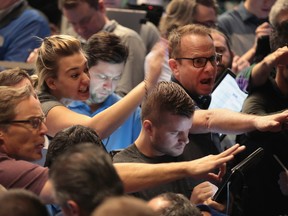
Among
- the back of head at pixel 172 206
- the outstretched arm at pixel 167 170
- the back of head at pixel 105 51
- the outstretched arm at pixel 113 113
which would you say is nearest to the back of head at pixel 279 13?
the back of head at pixel 105 51

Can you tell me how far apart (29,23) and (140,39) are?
0.78 meters

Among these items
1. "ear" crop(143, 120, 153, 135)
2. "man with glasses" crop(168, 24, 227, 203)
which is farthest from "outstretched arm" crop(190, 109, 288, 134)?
"ear" crop(143, 120, 153, 135)

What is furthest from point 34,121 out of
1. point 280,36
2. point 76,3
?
point 76,3

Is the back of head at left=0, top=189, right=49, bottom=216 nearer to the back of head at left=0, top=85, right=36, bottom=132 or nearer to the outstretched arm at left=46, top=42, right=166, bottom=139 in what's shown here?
the back of head at left=0, top=85, right=36, bottom=132

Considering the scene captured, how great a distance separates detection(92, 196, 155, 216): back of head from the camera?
8.30 ft

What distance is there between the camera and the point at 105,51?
205 inches

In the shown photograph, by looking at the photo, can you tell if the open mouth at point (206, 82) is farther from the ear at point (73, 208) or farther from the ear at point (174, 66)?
the ear at point (73, 208)

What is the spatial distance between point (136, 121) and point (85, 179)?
2322mm

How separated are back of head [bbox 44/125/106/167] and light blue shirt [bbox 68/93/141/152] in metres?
1.21

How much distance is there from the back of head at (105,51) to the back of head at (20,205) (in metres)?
2.18

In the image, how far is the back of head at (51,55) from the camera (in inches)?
185

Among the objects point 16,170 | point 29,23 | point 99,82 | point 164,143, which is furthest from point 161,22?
point 16,170

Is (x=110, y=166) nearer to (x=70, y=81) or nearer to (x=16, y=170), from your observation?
(x=16, y=170)

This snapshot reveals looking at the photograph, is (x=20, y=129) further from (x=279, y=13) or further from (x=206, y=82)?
(x=279, y=13)
